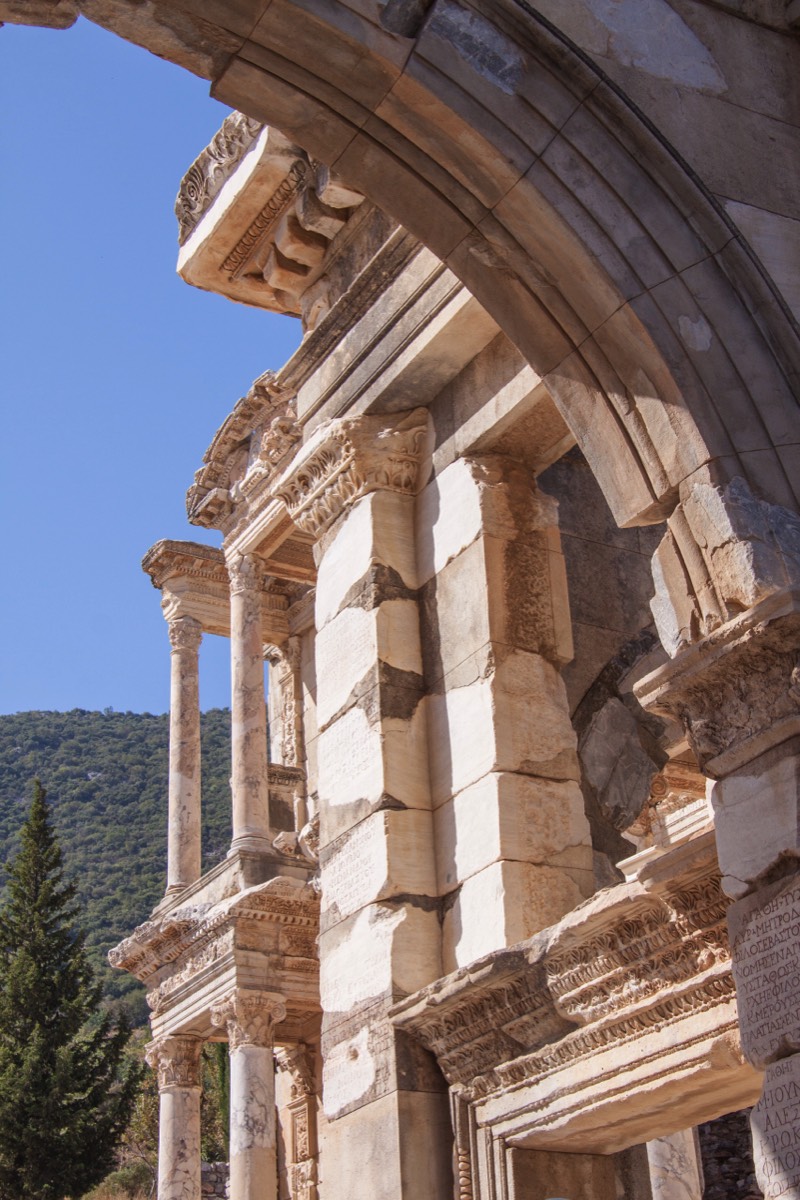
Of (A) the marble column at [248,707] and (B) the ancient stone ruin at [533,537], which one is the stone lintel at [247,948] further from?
(B) the ancient stone ruin at [533,537]

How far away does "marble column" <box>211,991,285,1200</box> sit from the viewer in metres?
14.5

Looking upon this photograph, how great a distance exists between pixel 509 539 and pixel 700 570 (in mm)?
2844

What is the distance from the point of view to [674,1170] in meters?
12.1

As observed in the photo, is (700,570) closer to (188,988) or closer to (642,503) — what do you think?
(642,503)

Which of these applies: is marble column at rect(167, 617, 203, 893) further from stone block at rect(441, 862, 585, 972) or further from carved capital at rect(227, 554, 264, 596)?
stone block at rect(441, 862, 585, 972)

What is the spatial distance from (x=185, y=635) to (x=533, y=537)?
11.3 m

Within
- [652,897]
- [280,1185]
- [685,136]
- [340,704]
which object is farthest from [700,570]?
[280,1185]

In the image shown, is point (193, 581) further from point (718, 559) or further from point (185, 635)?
point (718, 559)

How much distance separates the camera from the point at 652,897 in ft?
19.1

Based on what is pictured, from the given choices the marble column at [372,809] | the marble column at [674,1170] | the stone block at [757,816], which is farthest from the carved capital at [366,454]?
the marble column at [674,1170]

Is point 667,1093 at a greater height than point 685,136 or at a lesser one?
lesser

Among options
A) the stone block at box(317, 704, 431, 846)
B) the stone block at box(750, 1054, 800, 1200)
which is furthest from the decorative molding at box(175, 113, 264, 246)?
the stone block at box(750, 1054, 800, 1200)

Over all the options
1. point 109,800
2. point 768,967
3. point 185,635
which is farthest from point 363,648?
point 109,800

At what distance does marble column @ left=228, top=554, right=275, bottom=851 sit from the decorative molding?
7.83m
